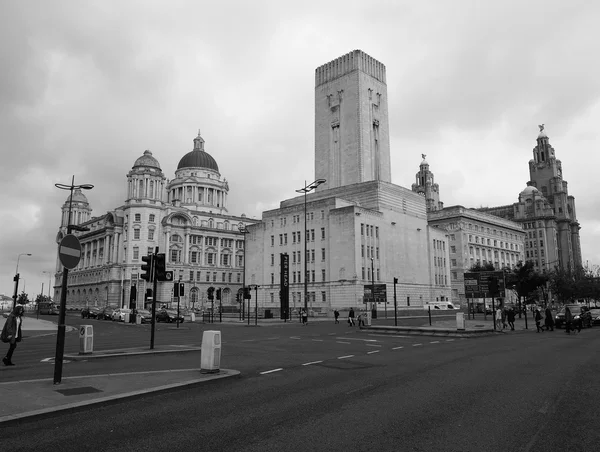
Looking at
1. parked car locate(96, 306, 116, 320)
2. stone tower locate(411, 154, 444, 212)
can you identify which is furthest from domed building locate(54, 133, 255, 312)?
stone tower locate(411, 154, 444, 212)

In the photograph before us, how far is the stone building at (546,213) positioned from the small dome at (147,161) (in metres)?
122

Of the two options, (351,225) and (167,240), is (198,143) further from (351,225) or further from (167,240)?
(351,225)

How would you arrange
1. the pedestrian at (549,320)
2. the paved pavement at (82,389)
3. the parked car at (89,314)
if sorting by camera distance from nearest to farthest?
the paved pavement at (82,389) → the pedestrian at (549,320) → the parked car at (89,314)

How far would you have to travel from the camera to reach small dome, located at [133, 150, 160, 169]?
103 metres

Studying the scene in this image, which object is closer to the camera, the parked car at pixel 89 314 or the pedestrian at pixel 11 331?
the pedestrian at pixel 11 331

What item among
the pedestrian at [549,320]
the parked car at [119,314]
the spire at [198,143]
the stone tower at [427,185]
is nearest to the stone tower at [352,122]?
the parked car at [119,314]

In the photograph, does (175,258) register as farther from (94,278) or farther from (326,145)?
(326,145)

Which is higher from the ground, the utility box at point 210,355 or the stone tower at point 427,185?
the stone tower at point 427,185

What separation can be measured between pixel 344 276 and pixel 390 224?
13.7 m

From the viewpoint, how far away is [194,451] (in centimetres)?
566

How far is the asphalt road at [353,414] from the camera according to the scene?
602 centimetres

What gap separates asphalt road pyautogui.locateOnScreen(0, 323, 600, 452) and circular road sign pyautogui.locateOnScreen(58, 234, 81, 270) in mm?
3383

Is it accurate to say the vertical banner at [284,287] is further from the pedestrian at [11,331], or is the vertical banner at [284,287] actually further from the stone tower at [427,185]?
the stone tower at [427,185]

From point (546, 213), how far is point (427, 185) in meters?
42.3
